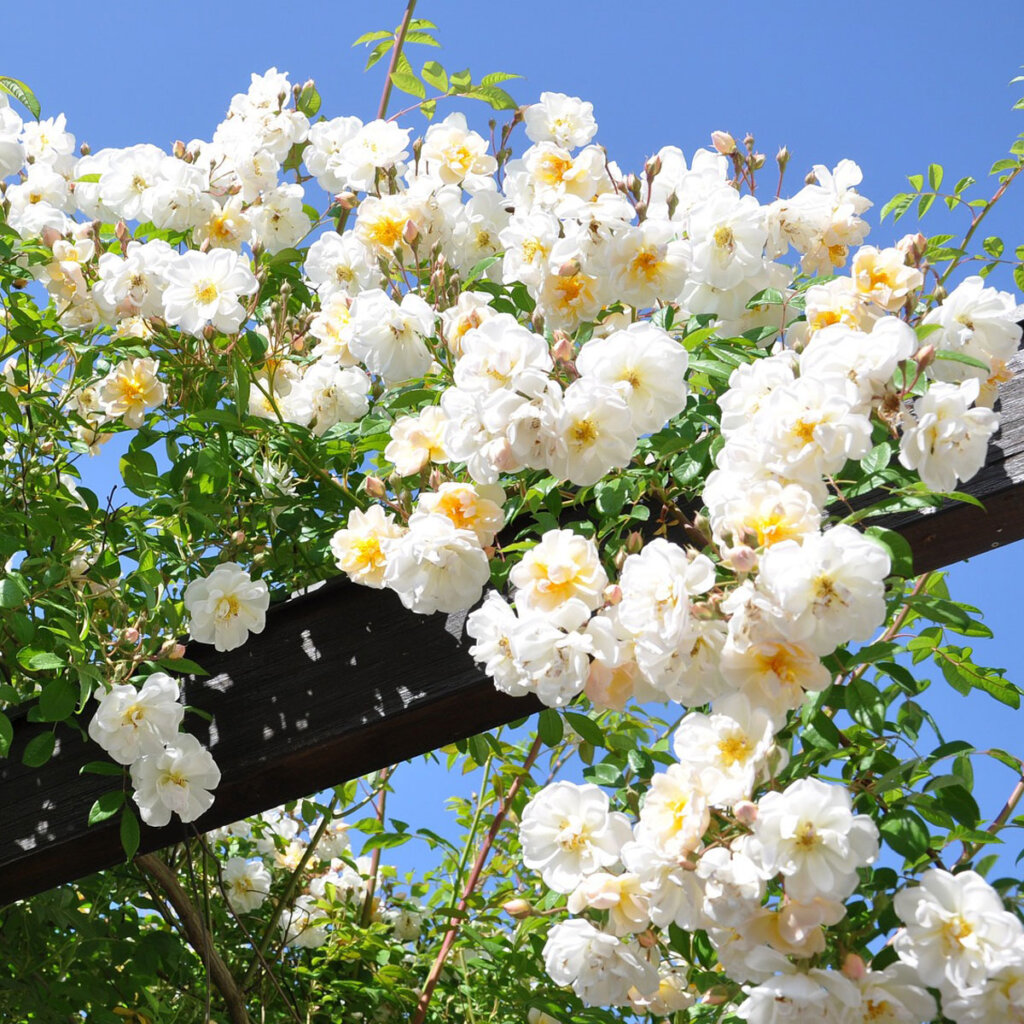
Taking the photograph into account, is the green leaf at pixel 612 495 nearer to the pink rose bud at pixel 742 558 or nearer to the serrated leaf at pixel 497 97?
the pink rose bud at pixel 742 558

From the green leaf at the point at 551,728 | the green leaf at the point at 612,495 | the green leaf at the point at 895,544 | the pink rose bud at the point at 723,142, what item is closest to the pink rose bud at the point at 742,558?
the green leaf at the point at 895,544

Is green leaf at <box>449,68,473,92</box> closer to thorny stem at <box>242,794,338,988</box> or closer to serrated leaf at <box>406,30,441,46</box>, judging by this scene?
serrated leaf at <box>406,30,441,46</box>

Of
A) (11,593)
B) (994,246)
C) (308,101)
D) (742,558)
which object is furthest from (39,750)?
(994,246)

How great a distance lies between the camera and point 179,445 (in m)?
1.70

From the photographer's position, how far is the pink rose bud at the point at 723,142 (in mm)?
1510

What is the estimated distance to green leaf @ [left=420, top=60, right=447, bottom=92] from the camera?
73.7 inches

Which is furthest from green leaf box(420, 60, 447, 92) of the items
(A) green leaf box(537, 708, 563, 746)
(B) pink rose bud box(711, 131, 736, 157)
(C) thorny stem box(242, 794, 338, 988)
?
(C) thorny stem box(242, 794, 338, 988)

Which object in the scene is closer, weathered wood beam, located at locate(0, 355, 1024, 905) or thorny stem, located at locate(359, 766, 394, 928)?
weathered wood beam, located at locate(0, 355, 1024, 905)

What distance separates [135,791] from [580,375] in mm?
758

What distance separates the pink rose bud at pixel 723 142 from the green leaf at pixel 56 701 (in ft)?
3.45

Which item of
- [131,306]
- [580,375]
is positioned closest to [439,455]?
[580,375]

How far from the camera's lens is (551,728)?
1312 mm

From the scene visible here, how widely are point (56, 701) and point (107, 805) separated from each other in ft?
0.49

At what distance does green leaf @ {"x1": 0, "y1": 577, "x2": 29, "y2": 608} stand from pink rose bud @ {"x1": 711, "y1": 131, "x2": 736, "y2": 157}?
1.00 metres
